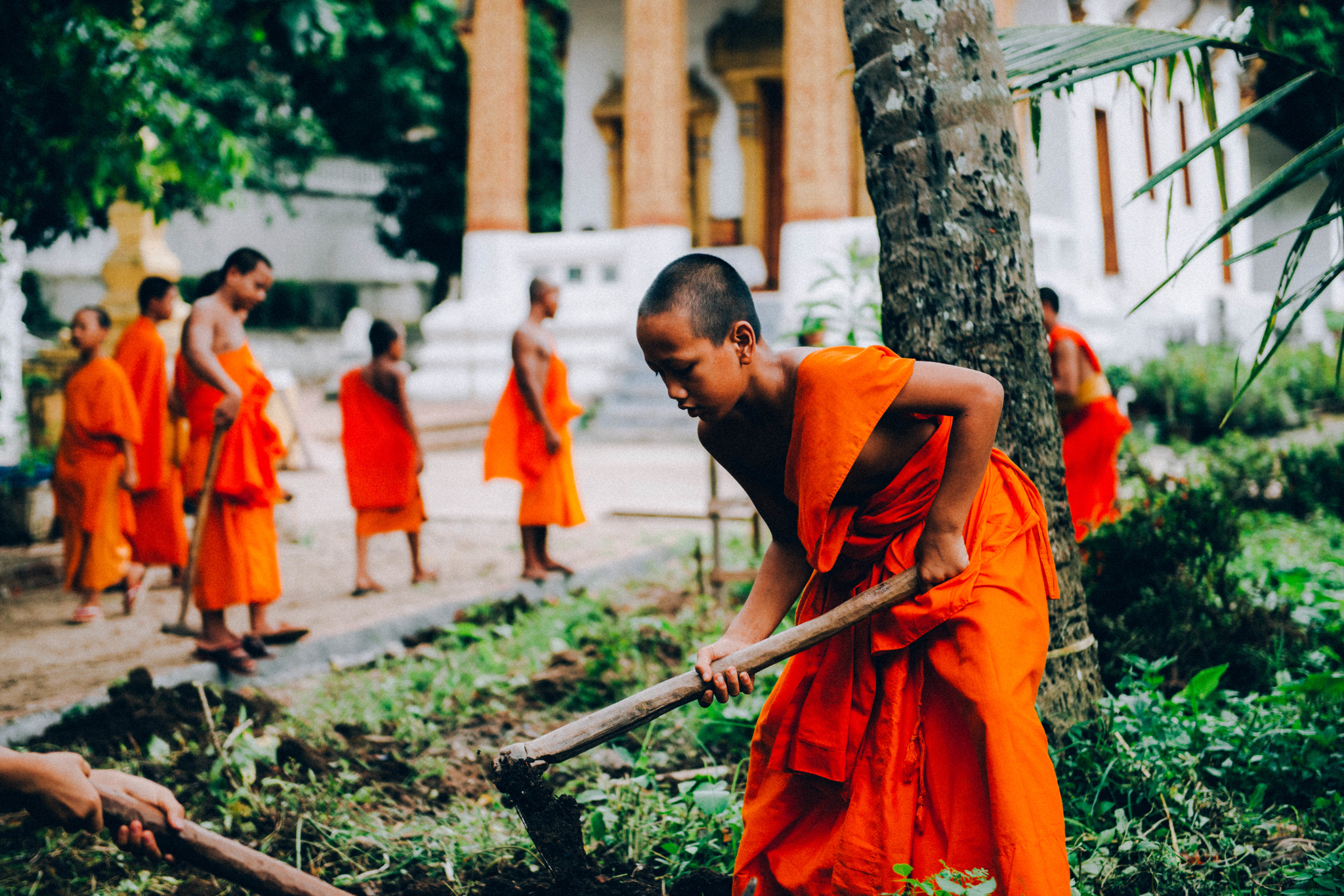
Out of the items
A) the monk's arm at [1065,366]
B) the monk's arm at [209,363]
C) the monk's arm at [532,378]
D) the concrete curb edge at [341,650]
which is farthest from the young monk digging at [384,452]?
the monk's arm at [1065,366]

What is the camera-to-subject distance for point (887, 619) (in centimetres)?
213

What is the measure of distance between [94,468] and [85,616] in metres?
0.80

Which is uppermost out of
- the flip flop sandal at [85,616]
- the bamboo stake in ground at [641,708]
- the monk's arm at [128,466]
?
the monk's arm at [128,466]

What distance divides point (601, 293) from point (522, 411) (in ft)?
27.8

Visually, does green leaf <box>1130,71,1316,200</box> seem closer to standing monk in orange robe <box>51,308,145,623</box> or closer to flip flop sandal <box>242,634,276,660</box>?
flip flop sandal <box>242,634,276,660</box>

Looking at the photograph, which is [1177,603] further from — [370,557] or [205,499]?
[370,557]

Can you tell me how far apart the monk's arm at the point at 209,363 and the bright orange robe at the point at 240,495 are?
3.9 inches

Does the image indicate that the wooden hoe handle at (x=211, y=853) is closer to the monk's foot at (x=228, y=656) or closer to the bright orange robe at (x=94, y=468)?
the monk's foot at (x=228, y=656)

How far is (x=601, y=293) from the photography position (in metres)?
14.6

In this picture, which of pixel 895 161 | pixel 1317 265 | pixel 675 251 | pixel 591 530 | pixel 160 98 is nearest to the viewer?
pixel 895 161

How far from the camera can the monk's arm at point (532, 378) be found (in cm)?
609

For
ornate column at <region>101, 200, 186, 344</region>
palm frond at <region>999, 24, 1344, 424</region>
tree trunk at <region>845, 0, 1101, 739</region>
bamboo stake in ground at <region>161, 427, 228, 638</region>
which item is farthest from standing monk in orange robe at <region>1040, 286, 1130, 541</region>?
ornate column at <region>101, 200, 186, 344</region>

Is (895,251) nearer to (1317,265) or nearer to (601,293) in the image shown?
(601,293)

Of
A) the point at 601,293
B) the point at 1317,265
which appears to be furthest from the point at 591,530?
the point at 1317,265
